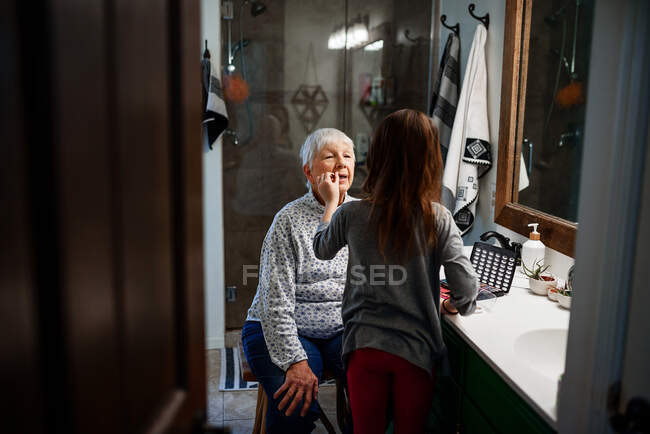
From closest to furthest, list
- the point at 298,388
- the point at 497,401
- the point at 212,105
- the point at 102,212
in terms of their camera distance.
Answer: the point at 102,212
the point at 497,401
the point at 298,388
the point at 212,105

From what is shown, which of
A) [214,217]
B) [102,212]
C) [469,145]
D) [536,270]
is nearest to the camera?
[102,212]

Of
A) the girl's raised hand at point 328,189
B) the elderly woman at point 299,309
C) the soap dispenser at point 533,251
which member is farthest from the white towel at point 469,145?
the girl's raised hand at point 328,189

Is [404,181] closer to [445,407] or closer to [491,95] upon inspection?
[445,407]

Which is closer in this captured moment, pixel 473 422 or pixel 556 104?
pixel 473 422

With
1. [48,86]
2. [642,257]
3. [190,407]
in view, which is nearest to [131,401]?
[190,407]

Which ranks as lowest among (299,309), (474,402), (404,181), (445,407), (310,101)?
(445,407)

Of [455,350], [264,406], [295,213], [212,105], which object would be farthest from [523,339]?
[212,105]

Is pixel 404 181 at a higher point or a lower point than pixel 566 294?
higher

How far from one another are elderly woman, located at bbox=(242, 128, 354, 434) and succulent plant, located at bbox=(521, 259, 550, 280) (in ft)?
Answer: 2.08

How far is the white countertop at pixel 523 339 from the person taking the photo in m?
1.09

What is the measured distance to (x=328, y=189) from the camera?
1618mm

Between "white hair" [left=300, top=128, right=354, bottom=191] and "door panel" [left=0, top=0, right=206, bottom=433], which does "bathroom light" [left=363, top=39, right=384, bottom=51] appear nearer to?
"white hair" [left=300, top=128, right=354, bottom=191]

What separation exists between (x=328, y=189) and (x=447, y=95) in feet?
3.72

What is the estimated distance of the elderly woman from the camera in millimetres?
1587
